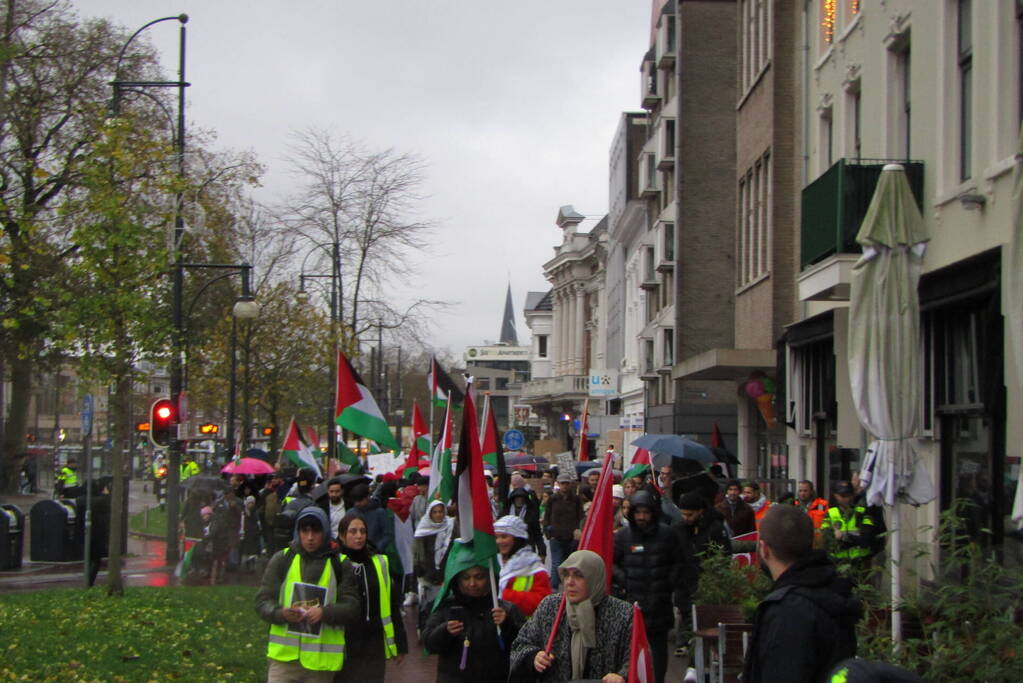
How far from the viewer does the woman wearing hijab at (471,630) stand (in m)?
7.64

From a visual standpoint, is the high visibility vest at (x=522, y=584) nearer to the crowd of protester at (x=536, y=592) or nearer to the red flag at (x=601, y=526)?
the crowd of protester at (x=536, y=592)

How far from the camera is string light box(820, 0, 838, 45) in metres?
21.8

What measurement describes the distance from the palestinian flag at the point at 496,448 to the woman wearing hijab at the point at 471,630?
1159 mm

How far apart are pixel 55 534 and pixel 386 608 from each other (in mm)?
16470

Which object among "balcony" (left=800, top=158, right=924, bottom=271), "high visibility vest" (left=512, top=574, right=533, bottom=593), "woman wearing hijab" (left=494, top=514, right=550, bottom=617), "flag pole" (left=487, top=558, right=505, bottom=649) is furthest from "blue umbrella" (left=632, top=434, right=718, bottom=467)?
"flag pole" (left=487, top=558, right=505, bottom=649)

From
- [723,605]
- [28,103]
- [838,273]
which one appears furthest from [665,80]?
[723,605]

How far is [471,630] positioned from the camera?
7.70 m

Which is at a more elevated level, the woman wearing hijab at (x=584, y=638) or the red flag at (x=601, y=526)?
the red flag at (x=601, y=526)

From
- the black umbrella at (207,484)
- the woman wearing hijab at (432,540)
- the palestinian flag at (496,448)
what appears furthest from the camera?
the black umbrella at (207,484)

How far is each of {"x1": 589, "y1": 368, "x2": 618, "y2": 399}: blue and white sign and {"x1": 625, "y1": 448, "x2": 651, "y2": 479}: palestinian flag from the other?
1508 inches

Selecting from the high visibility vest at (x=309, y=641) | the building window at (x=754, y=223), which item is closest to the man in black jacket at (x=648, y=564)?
the high visibility vest at (x=309, y=641)

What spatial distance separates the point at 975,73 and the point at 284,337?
101ft

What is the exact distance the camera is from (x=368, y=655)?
843 centimetres

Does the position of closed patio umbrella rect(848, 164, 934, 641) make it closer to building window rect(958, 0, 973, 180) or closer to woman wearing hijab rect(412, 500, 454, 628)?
building window rect(958, 0, 973, 180)
